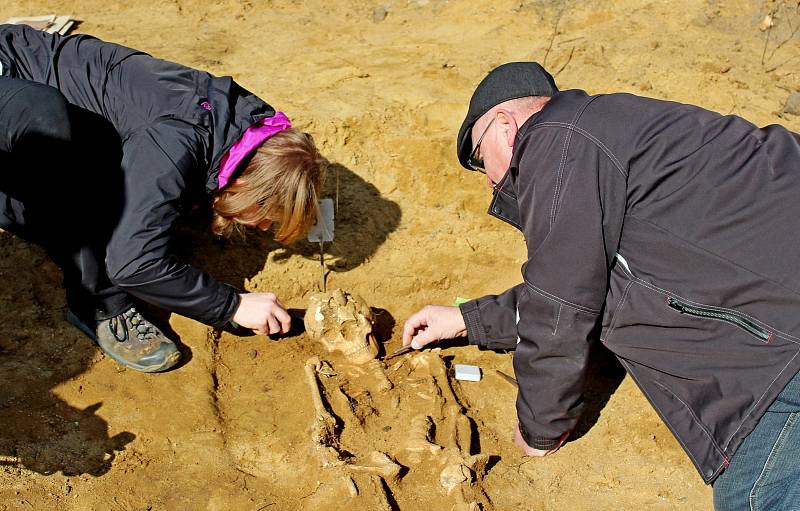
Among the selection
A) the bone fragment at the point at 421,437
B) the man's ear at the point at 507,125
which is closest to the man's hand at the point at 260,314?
the bone fragment at the point at 421,437

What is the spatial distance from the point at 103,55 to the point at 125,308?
1.24 m

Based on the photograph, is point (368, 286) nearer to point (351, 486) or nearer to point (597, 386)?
point (597, 386)

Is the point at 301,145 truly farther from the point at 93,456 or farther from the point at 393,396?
the point at 93,456

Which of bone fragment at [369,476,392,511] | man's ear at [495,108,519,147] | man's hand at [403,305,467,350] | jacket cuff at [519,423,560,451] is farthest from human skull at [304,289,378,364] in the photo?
man's ear at [495,108,519,147]

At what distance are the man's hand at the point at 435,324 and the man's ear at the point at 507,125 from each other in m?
1.04

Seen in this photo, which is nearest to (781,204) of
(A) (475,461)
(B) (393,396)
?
(A) (475,461)

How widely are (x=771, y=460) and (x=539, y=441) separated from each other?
2.97 ft

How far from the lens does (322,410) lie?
317 cm

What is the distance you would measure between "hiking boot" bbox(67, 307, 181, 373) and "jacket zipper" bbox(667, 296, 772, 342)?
2.36 meters

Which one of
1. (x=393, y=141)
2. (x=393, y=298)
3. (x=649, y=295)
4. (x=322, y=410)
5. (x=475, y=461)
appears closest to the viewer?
(x=649, y=295)

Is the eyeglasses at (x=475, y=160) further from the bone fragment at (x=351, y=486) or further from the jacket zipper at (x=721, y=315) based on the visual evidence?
the bone fragment at (x=351, y=486)

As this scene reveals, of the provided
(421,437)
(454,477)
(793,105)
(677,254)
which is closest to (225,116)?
(421,437)

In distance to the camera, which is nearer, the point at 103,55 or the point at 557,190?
the point at 557,190

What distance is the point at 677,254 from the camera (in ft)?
7.82
